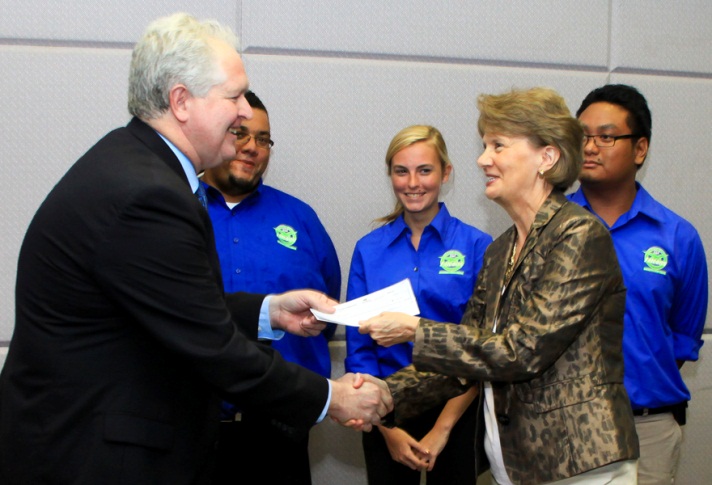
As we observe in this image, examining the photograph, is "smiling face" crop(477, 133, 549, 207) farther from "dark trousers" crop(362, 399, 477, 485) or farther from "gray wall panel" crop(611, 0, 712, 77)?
"gray wall panel" crop(611, 0, 712, 77)

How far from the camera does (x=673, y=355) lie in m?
2.63

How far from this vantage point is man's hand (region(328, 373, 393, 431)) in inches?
76.1

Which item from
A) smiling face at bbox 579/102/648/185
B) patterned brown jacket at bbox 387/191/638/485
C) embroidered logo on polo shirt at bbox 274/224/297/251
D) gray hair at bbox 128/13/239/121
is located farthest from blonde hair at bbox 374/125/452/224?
gray hair at bbox 128/13/239/121

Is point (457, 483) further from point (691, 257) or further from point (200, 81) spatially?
point (200, 81)

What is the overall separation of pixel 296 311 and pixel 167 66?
31.9 inches

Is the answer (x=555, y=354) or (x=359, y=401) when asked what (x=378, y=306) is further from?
(x=555, y=354)

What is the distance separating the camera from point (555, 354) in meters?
1.76

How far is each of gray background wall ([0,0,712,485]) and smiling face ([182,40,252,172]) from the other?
1.19 m

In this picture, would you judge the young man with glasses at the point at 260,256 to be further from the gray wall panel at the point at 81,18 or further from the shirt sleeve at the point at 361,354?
the gray wall panel at the point at 81,18

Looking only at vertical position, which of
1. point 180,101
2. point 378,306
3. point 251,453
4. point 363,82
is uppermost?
point 363,82

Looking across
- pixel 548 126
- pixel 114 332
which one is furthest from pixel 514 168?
pixel 114 332

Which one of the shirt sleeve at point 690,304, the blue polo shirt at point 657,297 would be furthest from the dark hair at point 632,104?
the shirt sleeve at point 690,304

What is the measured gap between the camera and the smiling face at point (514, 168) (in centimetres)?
198

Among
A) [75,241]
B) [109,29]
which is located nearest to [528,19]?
[109,29]
